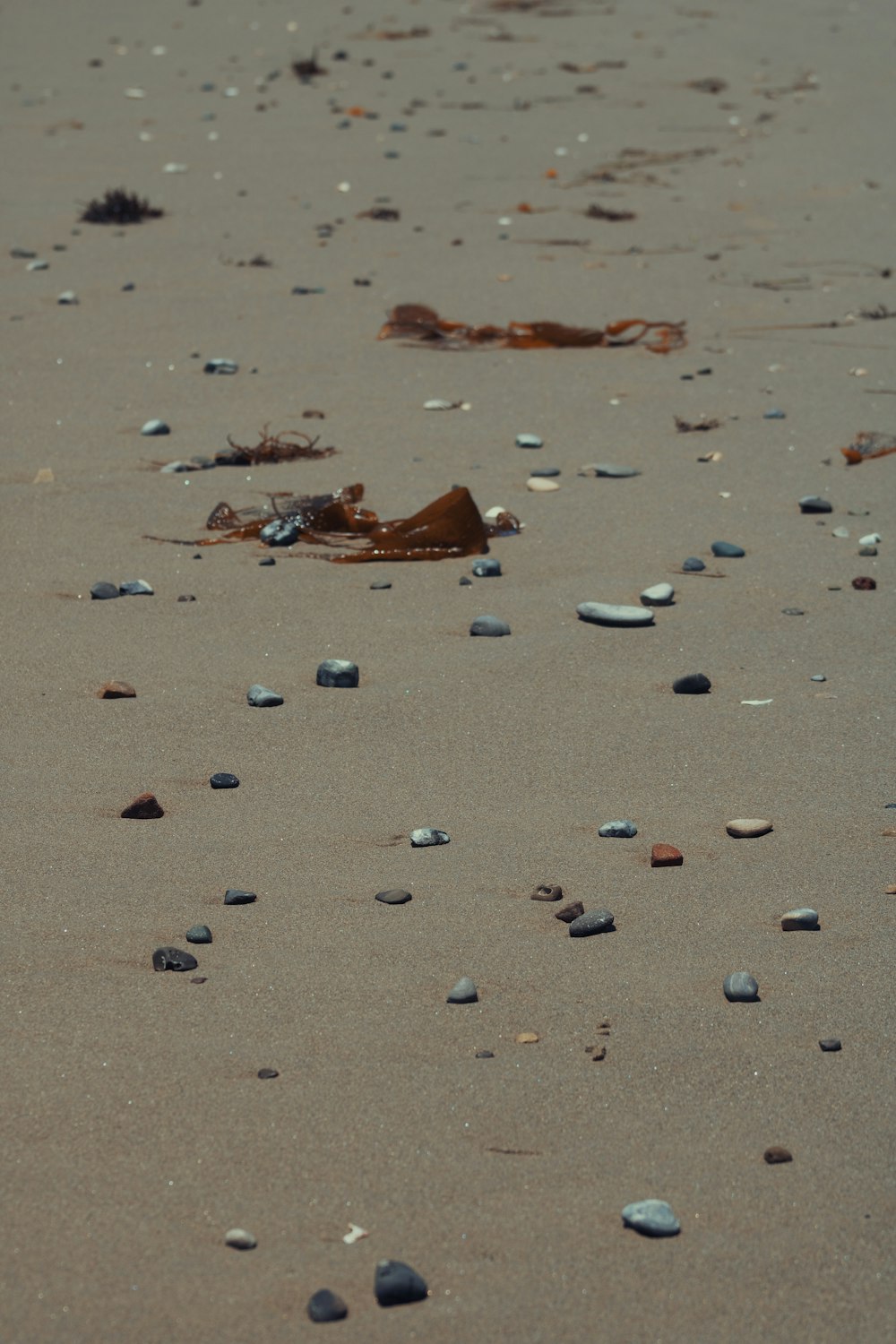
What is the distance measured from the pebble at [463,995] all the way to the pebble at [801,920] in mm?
545

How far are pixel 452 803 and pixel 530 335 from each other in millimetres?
3792

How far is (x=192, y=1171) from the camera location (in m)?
2.00

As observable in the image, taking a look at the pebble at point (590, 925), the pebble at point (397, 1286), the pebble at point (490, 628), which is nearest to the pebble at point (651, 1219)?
the pebble at point (397, 1286)

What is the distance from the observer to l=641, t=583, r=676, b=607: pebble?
4.00 m

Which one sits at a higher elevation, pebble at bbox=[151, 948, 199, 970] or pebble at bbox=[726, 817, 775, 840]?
pebble at bbox=[151, 948, 199, 970]

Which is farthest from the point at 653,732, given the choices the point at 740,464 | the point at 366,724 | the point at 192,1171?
the point at 740,464

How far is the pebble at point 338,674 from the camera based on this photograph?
3.53 meters

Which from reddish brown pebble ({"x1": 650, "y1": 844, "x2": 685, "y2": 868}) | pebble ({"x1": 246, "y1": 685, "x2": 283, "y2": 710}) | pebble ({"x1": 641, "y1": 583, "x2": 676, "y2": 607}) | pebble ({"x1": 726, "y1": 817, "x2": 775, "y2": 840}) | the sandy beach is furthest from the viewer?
pebble ({"x1": 641, "y1": 583, "x2": 676, "y2": 607})

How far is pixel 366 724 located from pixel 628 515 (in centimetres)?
159

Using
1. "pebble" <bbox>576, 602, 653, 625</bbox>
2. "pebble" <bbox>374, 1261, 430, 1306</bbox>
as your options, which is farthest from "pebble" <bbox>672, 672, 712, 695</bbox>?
"pebble" <bbox>374, 1261, 430, 1306</bbox>

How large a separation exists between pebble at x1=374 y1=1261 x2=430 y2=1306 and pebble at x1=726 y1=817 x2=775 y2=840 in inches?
49.8

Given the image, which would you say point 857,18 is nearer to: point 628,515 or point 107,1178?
point 628,515

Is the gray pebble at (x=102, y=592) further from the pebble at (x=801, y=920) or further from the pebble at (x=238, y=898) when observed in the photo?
the pebble at (x=801, y=920)

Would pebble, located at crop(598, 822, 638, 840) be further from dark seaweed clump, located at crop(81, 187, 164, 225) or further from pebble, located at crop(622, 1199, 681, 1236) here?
dark seaweed clump, located at crop(81, 187, 164, 225)
